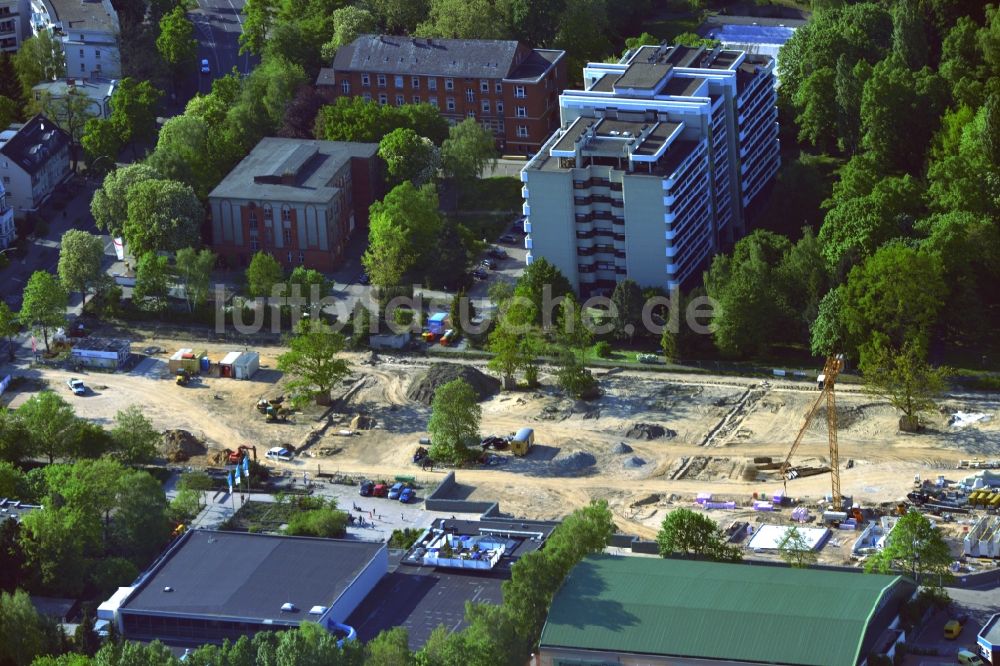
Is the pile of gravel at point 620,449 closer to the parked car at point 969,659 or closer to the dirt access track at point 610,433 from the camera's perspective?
the dirt access track at point 610,433

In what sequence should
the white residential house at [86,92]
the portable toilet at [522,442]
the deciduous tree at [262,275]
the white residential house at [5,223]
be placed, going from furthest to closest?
the white residential house at [86,92] → the white residential house at [5,223] → the deciduous tree at [262,275] → the portable toilet at [522,442]

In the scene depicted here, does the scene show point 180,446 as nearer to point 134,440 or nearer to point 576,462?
point 134,440

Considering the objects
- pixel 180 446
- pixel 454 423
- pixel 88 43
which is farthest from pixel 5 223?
pixel 454 423

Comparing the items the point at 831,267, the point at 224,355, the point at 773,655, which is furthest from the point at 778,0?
the point at 773,655

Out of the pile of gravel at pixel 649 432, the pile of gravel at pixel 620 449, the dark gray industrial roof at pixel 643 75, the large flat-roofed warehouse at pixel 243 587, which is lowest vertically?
the pile of gravel at pixel 620 449

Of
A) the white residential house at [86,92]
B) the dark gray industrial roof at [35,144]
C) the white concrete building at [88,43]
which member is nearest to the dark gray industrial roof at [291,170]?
the dark gray industrial roof at [35,144]

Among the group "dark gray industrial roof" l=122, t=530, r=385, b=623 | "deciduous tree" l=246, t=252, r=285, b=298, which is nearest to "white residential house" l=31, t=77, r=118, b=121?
"deciduous tree" l=246, t=252, r=285, b=298

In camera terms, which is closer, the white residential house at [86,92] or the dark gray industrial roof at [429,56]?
the dark gray industrial roof at [429,56]

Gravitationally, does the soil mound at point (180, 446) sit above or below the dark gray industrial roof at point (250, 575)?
below
